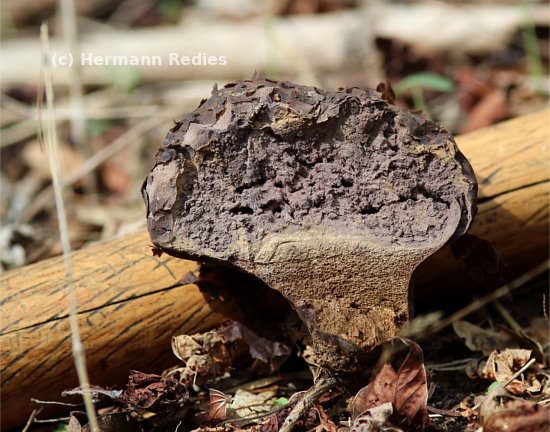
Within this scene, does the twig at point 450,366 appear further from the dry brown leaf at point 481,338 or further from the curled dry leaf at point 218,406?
the curled dry leaf at point 218,406

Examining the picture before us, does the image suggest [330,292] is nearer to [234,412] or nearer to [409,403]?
[409,403]

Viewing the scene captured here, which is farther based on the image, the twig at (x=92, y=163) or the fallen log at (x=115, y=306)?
the twig at (x=92, y=163)

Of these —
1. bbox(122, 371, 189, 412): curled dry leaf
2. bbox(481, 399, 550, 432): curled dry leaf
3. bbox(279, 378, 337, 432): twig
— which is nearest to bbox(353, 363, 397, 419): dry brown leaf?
bbox(279, 378, 337, 432): twig

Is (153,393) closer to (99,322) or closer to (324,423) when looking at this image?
(99,322)

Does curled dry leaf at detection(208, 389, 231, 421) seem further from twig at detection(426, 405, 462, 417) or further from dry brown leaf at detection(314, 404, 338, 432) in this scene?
twig at detection(426, 405, 462, 417)

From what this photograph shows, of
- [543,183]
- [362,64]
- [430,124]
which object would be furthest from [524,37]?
[430,124]

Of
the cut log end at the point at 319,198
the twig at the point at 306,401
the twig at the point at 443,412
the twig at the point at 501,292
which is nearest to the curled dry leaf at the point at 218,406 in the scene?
the twig at the point at 306,401

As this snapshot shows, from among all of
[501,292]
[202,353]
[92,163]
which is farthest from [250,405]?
[92,163]
